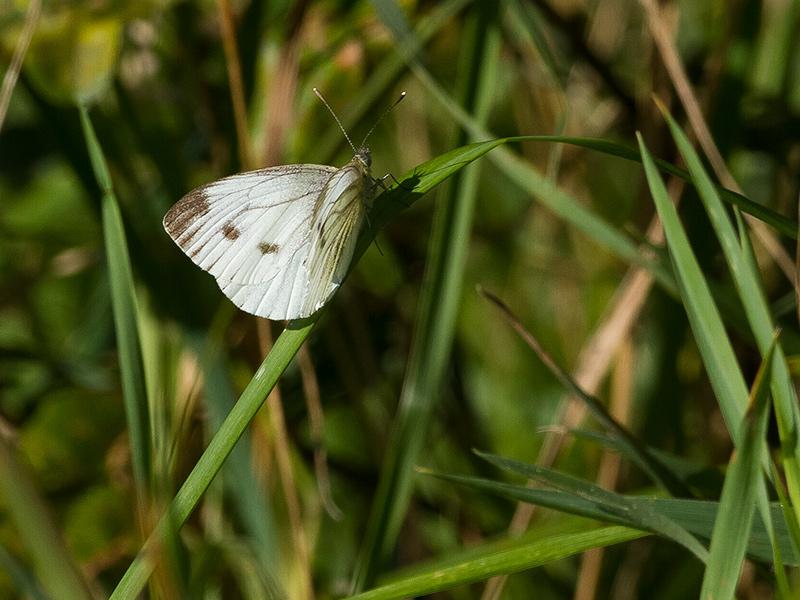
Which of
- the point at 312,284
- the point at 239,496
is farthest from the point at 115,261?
the point at 239,496

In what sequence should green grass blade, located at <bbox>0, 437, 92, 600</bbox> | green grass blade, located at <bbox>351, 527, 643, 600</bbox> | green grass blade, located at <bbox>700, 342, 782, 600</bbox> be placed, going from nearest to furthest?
green grass blade, located at <bbox>0, 437, 92, 600</bbox>
green grass blade, located at <bbox>700, 342, 782, 600</bbox>
green grass blade, located at <bbox>351, 527, 643, 600</bbox>

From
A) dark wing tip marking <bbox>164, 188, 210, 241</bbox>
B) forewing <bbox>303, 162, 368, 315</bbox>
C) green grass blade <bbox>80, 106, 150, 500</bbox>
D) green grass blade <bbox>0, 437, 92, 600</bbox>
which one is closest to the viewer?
green grass blade <bbox>0, 437, 92, 600</bbox>

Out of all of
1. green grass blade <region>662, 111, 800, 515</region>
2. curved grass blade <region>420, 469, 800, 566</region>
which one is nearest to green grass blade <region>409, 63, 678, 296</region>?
green grass blade <region>662, 111, 800, 515</region>

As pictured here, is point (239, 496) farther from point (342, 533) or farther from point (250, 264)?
point (342, 533)

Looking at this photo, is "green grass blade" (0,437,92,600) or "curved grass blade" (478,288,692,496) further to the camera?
"curved grass blade" (478,288,692,496)

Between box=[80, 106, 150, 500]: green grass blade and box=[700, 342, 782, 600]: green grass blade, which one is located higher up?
box=[80, 106, 150, 500]: green grass blade

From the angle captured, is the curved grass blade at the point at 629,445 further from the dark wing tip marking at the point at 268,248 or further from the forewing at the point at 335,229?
the dark wing tip marking at the point at 268,248

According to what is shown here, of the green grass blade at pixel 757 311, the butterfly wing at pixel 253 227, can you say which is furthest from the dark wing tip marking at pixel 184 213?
the green grass blade at pixel 757 311

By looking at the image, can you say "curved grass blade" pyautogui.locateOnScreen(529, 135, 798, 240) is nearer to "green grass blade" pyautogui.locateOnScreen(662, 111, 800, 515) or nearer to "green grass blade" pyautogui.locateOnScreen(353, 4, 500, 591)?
"green grass blade" pyautogui.locateOnScreen(662, 111, 800, 515)

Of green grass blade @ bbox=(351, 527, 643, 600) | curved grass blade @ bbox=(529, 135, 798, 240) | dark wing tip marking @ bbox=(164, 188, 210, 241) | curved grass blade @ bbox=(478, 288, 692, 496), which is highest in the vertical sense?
dark wing tip marking @ bbox=(164, 188, 210, 241)
